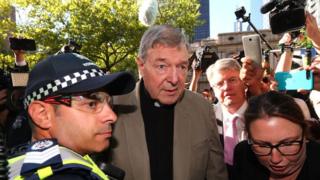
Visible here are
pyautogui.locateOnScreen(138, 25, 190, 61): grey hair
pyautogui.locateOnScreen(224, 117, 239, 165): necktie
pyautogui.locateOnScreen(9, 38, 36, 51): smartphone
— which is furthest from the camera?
pyautogui.locateOnScreen(9, 38, 36, 51): smartphone

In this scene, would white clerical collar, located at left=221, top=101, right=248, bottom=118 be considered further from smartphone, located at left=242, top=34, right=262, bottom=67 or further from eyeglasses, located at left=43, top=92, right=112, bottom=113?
eyeglasses, located at left=43, top=92, right=112, bottom=113

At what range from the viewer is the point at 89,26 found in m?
24.7

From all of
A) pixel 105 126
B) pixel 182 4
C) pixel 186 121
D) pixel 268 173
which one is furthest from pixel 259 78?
pixel 182 4

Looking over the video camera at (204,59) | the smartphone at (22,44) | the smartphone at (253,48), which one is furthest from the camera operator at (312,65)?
the smartphone at (22,44)

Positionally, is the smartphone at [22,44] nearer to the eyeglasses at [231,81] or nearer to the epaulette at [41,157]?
the eyeglasses at [231,81]

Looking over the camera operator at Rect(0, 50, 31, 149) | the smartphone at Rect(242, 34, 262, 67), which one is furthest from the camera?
the smartphone at Rect(242, 34, 262, 67)

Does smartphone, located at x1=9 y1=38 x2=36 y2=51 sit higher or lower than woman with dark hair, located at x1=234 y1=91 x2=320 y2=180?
higher

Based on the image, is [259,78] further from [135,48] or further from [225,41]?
[225,41]

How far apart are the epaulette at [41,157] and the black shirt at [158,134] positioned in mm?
1235

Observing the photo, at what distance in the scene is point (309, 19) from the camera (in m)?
3.27

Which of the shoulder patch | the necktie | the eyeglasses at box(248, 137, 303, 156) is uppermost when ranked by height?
the shoulder patch

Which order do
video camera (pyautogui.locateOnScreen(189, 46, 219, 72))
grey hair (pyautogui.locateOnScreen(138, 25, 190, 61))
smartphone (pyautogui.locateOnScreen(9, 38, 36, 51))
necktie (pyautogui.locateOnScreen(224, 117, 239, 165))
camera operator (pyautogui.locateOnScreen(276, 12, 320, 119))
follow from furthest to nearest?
video camera (pyautogui.locateOnScreen(189, 46, 219, 72))
smartphone (pyautogui.locateOnScreen(9, 38, 36, 51))
necktie (pyautogui.locateOnScreen(224, 117, 239, 165))
camera operator (pyautogui.locateOnScreen(276, 12, 320, 119))
grey hair (pyautogui.locateOnScreen(138, 25, 190, 61))

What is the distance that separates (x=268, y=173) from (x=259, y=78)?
189cm

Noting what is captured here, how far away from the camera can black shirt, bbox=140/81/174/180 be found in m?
2.56
